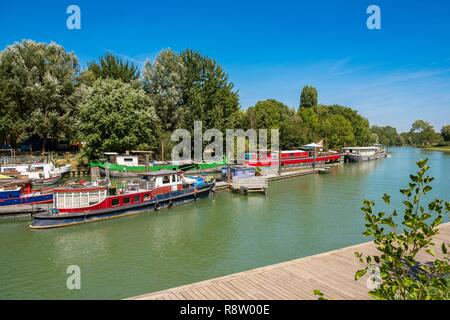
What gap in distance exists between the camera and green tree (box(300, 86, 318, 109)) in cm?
11056

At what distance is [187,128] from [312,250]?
1837 inches

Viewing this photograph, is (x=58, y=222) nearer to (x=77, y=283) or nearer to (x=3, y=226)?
(x=3, y=226)

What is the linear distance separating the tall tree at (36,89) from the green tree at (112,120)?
5055 mm

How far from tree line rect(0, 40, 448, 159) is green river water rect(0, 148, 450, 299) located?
1096 inches

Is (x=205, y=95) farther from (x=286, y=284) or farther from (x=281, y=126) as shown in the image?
(x=286, y=284)

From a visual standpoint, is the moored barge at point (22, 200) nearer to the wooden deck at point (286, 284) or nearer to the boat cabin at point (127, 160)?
the boat cabin at point (127, 160)

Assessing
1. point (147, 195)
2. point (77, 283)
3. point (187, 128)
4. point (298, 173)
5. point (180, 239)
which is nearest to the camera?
point (77, 283)

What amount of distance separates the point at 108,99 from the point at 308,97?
74.8m

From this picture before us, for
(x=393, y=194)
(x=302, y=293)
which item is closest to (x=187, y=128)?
(x=393, y=194)

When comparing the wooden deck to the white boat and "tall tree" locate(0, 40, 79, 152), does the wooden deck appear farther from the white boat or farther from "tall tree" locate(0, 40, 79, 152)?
"tall tree" locate(0, 40, 79, 152)

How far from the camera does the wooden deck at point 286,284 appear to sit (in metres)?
12.0

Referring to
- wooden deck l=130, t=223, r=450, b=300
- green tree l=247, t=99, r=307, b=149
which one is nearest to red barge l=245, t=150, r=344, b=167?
green tree l=247, t=99, r=307, b=149

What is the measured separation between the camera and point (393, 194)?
39.6 metres

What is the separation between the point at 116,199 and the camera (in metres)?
28.9
